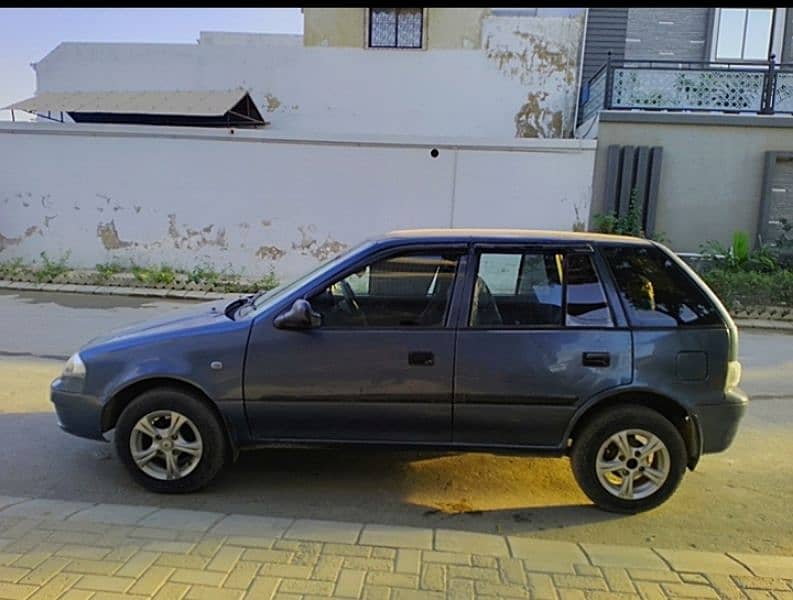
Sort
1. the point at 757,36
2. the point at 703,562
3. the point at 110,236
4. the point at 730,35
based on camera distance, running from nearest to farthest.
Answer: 1. the point at 703,562
2. the point at 110,236
3. the point at 730,35
4. the point at 757,36

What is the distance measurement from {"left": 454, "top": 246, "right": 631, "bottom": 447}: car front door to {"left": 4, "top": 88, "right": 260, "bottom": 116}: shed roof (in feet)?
42.4

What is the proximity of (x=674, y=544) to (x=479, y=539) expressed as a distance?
1140 millimetres

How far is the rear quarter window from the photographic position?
354cm

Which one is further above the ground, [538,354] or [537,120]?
[537,120]

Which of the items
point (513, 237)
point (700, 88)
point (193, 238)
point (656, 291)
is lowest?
point (193, 238)

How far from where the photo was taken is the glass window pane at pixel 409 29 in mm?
16281

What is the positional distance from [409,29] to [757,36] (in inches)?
343

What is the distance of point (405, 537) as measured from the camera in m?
2.98

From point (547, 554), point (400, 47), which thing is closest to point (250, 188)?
point (400, 47)

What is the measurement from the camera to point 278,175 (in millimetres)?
12719

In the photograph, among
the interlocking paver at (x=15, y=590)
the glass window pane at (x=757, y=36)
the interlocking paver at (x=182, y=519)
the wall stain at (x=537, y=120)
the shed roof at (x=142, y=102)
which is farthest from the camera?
the wall stain at (x=537, y=120)

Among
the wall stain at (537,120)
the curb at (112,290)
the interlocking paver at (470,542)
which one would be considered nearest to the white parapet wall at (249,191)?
the curb at (112,290)

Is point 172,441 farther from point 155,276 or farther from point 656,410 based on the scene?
point 155,276

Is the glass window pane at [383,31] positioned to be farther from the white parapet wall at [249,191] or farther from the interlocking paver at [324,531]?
the interlocking paver at [324,531]
